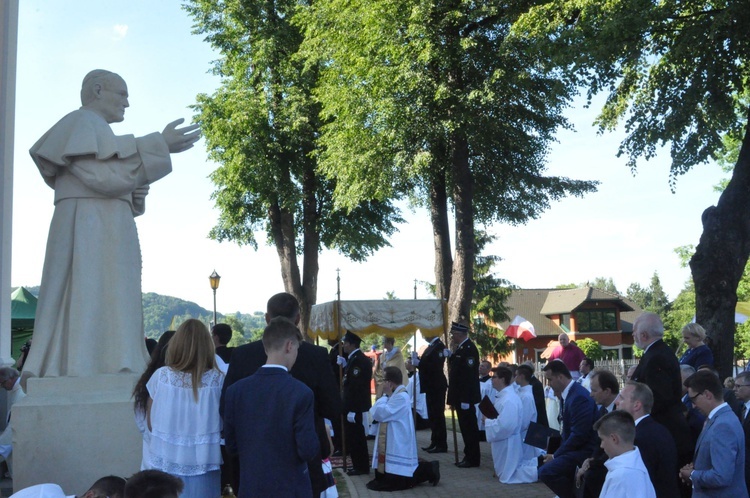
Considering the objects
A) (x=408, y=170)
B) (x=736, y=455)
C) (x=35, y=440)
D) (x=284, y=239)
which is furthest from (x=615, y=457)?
(x=284, y=239)

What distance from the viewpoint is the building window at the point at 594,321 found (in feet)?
234

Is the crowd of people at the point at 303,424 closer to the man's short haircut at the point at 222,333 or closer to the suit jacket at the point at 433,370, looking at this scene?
the man's short haircut at the point at 222,333

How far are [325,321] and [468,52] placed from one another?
9.80 meters

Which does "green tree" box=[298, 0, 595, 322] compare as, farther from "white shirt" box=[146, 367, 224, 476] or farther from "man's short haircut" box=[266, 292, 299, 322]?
"white shirt" box=[146, 367, 224, 476]

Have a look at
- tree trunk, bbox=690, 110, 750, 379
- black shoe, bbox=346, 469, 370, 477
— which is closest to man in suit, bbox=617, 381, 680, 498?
black shoe, bbox=346, 469, 370, 477

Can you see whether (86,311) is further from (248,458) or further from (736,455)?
(736,455)

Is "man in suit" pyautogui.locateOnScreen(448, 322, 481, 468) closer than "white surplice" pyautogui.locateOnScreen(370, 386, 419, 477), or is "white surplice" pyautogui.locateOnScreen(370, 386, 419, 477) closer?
"white surplice" pyautogui.locateOnScreen(370, 386, 419, 477)

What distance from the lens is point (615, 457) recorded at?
5352mm

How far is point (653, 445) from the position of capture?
591cm

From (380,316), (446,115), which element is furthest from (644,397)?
(446,115)

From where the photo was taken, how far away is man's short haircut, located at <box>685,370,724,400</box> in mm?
6242

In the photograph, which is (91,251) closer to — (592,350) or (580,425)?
(580,425)

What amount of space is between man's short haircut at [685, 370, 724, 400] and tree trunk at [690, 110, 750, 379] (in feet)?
31.8

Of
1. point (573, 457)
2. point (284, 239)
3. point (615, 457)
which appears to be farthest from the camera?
point (284, 239)
